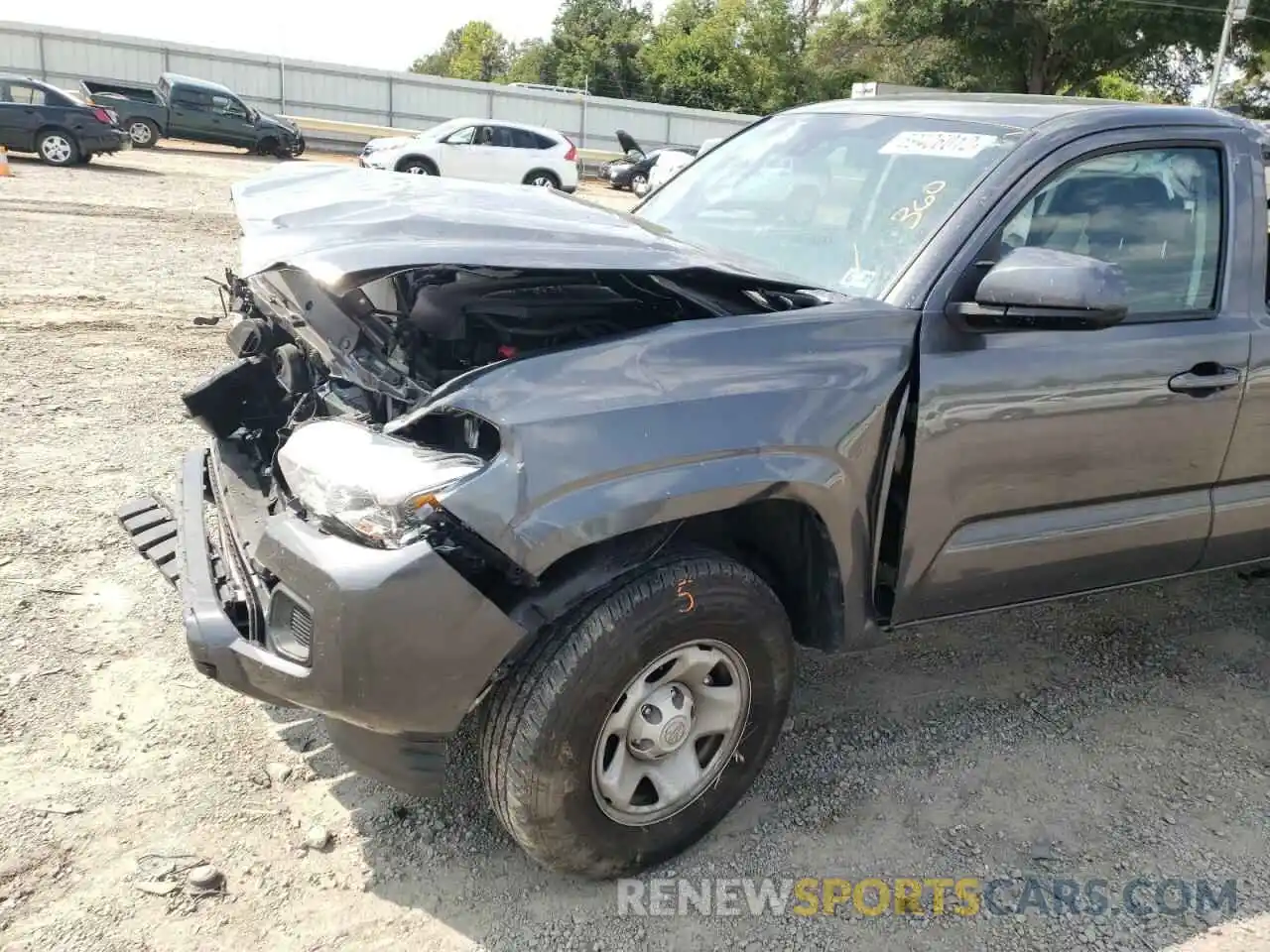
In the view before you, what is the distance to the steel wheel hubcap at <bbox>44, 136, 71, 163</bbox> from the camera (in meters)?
18.3

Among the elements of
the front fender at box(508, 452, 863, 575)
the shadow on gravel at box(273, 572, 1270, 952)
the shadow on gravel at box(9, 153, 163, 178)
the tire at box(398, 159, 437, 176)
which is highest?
the tire at box(398, 159, 437, 176)

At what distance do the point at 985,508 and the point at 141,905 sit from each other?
2.34 m

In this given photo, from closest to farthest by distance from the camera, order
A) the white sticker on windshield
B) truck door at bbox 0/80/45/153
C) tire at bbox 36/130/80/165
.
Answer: the white sticker on windshield → truck door at bbox 0/80/45/153 → tire at bbox 36/130/80/165

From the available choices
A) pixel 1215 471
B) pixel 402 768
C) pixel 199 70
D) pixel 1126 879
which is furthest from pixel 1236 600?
pixel 199 70

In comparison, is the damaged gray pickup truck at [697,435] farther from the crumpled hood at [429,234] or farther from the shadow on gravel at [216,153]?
the shadow on gravel at [216,153]

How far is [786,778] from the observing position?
307cm

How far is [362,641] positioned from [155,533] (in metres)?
1.38

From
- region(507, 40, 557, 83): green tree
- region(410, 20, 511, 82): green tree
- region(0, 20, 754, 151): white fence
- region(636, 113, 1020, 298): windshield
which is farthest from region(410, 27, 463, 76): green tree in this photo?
region(636, 113, 1020, 298): windshield

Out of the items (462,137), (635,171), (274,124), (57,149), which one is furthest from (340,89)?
(57,149)

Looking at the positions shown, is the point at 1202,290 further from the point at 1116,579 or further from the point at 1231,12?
the point at 1231,12

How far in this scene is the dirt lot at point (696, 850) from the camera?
2475mm

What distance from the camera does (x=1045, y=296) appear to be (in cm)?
251

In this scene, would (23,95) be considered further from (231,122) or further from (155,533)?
(155,533)

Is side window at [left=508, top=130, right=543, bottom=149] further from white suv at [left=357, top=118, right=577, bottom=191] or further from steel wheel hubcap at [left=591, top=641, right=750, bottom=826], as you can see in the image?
steel wheel hubcap at [left=591, top=641, right=750, bottom=826]
